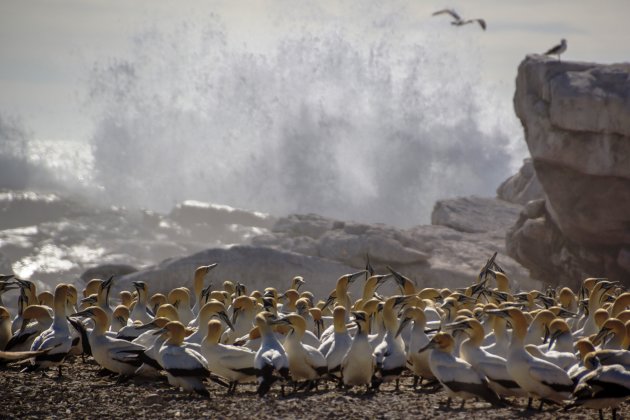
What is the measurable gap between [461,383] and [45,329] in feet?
18.8

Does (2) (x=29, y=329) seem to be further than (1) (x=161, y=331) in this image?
Yes

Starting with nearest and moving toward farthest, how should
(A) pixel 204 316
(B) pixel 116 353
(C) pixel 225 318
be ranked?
(B) pixel 116 353, (A) pixel 204 316, (C) pixel 225 318

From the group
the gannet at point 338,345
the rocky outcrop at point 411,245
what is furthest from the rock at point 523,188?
the gannet at point 338,345

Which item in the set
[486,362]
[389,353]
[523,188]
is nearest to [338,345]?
[389,353]

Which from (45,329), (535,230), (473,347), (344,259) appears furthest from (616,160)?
(45,329)

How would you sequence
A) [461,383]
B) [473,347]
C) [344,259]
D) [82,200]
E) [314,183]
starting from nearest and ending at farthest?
[461,383]
[473,347]
[344,259]
[314,183]
[82,200]

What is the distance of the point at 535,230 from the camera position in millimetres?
21969

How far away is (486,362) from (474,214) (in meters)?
16.6

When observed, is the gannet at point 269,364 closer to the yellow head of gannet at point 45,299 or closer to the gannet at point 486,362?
the gannet at point 486,362

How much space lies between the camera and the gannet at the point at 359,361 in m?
10.7

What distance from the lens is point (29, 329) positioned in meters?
12.9

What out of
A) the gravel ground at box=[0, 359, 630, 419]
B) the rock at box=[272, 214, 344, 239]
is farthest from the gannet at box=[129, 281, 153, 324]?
the rock at box=[272, 214, 344, 239]

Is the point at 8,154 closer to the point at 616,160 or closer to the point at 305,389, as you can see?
the point at 616,160

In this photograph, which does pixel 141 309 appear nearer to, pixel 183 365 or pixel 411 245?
pixel 183 365
